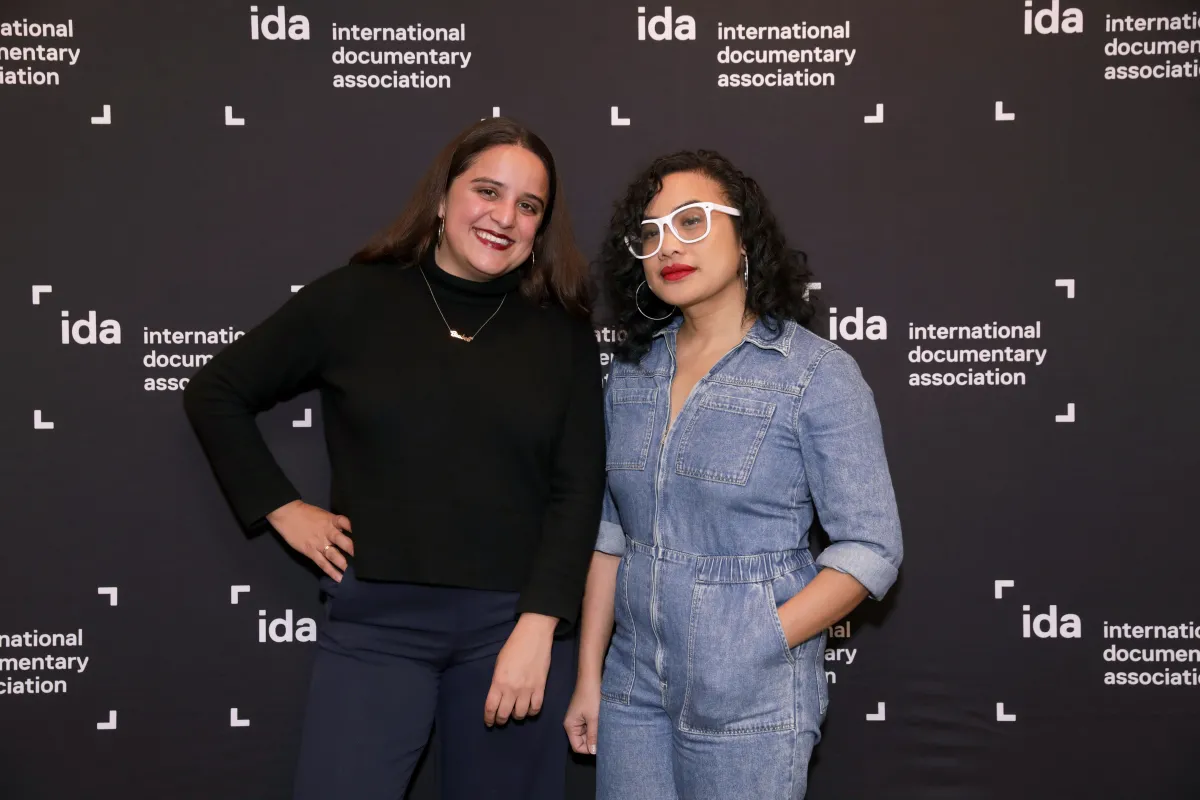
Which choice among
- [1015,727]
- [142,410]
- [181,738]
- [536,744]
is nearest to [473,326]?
[536,744]

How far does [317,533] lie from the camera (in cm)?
176

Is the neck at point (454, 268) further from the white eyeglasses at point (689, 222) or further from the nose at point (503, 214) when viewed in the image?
the white eyeglasses at point (689, 222)

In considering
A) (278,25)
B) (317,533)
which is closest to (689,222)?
(317,533)

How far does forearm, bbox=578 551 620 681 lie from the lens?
1.76 metres

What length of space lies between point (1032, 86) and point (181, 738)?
254 centimetres

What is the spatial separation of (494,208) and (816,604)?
90 centimetres

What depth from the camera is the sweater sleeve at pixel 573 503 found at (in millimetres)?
1605

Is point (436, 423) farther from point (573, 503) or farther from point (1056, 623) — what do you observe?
point (1056, 623)

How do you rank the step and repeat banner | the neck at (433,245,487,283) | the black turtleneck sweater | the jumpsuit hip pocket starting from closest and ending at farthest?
1. the jumpsuit hip pocket
2. the black turtleneck sweater
3. the neck at (433,245,487,283)
4. the step and repeat banner

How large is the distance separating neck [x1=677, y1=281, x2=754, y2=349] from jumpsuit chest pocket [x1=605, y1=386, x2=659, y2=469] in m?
0.15

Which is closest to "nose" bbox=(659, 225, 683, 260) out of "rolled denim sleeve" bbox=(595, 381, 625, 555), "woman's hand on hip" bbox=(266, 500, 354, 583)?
"rolled denim sleeve" bbox=(595, 381, 625, 555)

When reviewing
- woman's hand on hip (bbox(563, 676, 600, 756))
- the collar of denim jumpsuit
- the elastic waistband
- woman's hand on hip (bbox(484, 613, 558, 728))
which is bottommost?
woman's hand on hip (bbox(563, 676, 600, 756))

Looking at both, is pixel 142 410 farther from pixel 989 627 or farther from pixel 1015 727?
pixel 1015 727

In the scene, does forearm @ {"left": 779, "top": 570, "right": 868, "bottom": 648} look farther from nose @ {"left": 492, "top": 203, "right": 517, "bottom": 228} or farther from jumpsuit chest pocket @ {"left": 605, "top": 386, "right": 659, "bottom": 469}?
nose @ {"left": 492, "top": 203, "right": 517, "bottom": 228}
